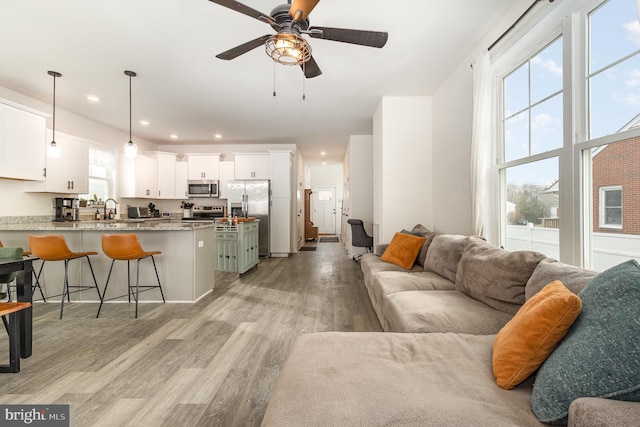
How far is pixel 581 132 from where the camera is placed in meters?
1.91

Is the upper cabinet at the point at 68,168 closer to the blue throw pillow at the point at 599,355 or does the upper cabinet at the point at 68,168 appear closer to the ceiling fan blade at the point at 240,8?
the ceiling fan blade at the point at 240,8

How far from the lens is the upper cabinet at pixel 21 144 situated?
3.64 metres

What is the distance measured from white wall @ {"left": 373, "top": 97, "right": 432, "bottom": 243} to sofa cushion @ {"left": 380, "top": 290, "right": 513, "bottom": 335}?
224 cm

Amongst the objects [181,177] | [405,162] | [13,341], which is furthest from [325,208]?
[13,341]

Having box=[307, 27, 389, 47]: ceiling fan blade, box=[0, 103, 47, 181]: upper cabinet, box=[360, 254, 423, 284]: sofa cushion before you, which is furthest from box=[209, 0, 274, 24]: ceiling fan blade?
box=[0, 103, 47, 181]: upper cabinet

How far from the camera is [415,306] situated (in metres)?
2.00

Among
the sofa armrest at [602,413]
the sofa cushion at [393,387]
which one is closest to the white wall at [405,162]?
the sofa cushion at [393,387]

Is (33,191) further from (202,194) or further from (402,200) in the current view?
(402,200)

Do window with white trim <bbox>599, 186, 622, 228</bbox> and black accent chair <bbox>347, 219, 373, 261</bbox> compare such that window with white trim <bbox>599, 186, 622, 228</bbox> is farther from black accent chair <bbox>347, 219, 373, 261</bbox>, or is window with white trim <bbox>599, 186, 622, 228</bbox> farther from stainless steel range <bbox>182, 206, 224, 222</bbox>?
stainless steel range <bbox>182, 206, 224, 222</bbox>

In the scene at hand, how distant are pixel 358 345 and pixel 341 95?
3791 mm

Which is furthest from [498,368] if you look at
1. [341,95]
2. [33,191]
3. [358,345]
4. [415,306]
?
[33,191]

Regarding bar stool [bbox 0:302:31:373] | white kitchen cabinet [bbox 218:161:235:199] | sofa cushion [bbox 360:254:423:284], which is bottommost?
bar stool [bbox 0:302:31:373]

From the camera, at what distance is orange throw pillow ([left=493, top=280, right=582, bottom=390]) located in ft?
3.35

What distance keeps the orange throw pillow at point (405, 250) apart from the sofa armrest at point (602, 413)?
2577 mm
